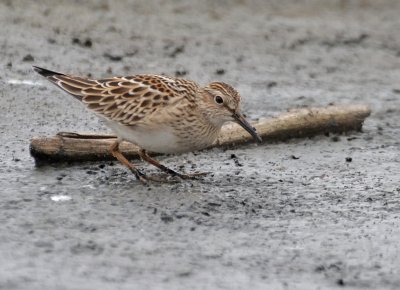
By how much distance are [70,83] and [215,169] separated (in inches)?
66.3

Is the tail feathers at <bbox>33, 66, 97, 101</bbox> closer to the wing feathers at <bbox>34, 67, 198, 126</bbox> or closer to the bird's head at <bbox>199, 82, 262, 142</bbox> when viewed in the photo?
the wing feathers at <bbox>34, 67, 198, 126</bbox>

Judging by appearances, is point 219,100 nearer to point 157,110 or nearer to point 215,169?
point 157,110

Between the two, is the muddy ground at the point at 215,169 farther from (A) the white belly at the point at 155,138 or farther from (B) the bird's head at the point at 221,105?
(B) the bird's head at the point at 221,105

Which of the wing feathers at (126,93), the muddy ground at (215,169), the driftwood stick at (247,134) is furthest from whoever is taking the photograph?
the driftwood stick at (247,134)

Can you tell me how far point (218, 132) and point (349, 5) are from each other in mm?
9020

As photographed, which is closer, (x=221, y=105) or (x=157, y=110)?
(x=157, y=110)

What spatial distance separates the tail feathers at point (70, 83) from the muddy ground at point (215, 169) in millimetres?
745

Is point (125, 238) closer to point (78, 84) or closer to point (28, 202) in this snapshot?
point (28, 202)

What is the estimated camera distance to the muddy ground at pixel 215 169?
24.8 ft

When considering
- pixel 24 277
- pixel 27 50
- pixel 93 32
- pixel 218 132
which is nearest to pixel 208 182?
pixel 218 132

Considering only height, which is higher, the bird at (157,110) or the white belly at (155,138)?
the bird at (157,110)

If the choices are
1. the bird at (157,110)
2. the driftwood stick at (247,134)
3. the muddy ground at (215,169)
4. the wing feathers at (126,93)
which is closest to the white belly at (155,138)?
the bird at (157,110)

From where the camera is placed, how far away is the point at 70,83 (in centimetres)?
1002

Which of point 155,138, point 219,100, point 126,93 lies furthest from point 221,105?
point 126,93
